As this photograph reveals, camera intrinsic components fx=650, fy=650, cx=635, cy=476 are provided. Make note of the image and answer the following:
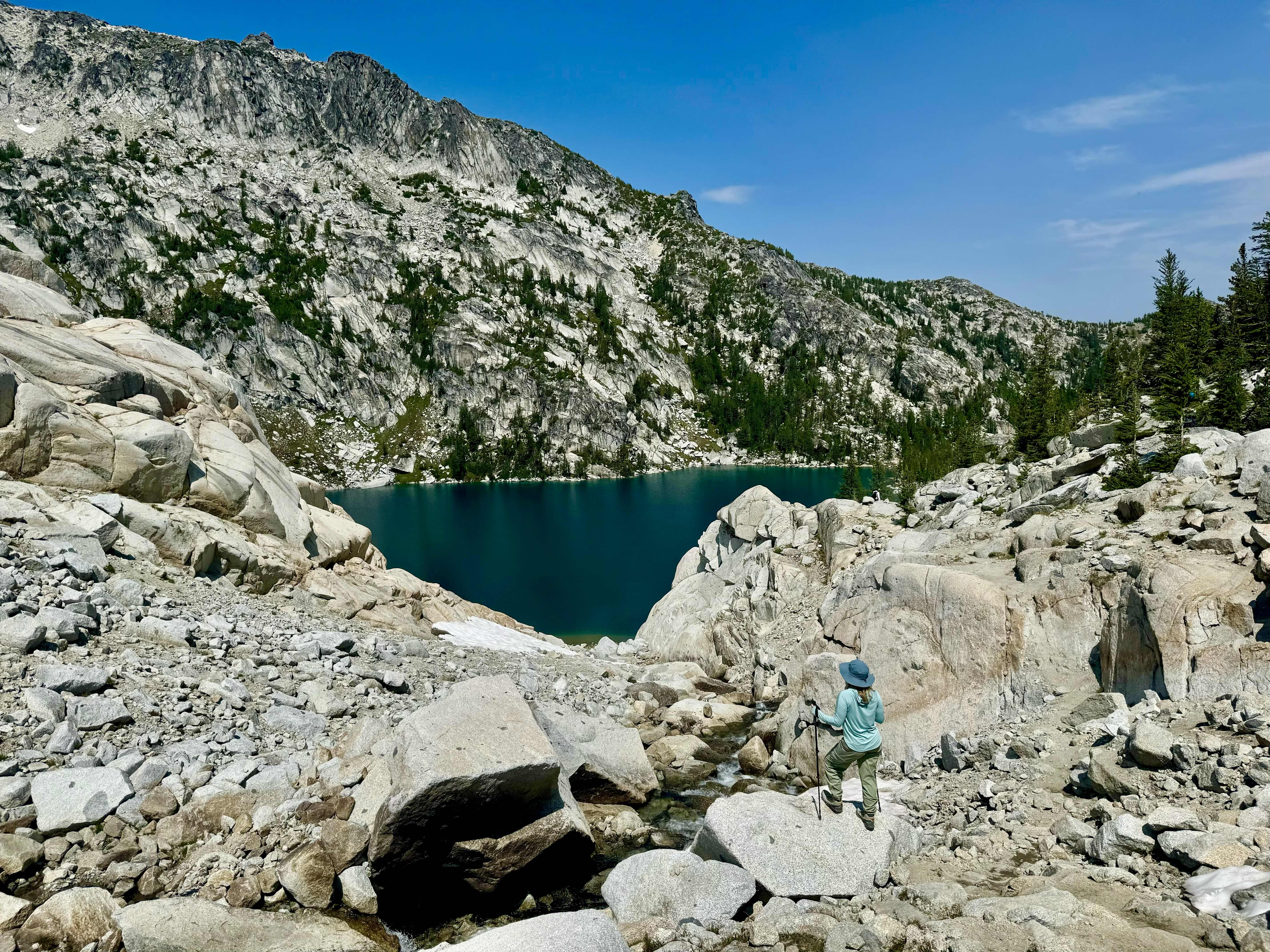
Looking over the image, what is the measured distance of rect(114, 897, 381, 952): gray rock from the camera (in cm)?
827

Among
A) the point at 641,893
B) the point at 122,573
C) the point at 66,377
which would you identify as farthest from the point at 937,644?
the point at 66,377

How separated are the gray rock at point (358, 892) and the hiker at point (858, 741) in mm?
7228

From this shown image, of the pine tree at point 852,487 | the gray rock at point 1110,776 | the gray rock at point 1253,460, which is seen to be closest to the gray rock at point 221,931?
the gray rock at point 1110,776

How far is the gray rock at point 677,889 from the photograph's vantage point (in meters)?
8.66

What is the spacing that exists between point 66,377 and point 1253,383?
54.5 m

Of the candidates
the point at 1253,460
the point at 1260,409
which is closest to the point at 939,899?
the point at 1253,460

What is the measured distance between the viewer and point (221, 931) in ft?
28.2

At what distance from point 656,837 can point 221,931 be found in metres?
7.87

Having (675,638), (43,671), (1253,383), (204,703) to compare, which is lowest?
(675,638)

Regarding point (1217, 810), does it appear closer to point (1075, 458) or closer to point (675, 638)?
point (1075, 458)

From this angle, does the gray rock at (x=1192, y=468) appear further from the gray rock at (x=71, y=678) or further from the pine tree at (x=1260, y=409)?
the gray rock at (x=71, y=678)

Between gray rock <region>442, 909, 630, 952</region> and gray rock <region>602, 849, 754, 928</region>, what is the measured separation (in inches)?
41.4

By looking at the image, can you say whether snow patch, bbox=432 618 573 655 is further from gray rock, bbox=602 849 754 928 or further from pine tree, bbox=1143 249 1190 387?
pine tree, bbox=1143 249 1190 387

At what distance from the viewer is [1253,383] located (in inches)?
1415
